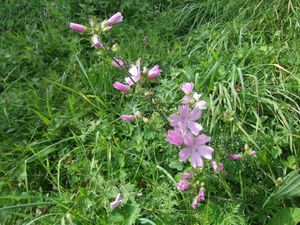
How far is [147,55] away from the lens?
2.59m

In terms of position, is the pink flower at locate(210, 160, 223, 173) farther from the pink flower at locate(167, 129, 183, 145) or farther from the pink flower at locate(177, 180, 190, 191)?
the pink flower at locate(167, 129, 183, 145)

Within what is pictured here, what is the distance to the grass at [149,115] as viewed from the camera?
5.73ft

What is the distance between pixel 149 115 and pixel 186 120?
70cm

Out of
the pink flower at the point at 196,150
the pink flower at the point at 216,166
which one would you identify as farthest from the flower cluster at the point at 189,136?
the pink flower at the point at 216,166

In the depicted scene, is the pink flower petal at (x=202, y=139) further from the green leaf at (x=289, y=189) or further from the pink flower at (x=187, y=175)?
the green leaf at (x=289, y=189)

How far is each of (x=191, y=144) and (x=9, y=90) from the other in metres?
1.43

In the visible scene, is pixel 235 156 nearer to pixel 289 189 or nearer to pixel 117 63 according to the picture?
pixel 289 189

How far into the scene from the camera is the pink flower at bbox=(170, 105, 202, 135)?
1.48 m

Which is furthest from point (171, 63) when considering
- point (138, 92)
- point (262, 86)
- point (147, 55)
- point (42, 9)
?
point (42, 9)

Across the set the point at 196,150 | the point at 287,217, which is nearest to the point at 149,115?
the point at 196,150

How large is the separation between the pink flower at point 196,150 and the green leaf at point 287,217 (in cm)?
40

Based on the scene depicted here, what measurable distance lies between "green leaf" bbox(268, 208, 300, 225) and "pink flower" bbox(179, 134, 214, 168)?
402 mm

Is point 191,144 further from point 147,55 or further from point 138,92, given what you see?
point 147,55

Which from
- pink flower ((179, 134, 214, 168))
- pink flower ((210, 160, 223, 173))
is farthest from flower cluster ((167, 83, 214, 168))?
pink flower ((210, 160, 223, 173))
